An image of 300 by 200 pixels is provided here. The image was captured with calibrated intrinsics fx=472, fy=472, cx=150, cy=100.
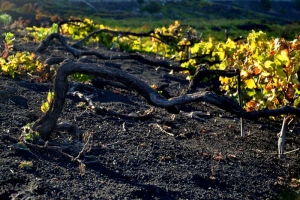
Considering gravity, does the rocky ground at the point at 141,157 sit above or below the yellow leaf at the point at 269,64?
below

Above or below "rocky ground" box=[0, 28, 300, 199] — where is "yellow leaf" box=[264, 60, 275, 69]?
above

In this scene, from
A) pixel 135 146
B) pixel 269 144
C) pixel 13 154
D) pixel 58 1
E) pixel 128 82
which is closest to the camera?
pixel 13 154

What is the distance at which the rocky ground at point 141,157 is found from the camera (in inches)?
126

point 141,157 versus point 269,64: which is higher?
point 269,64

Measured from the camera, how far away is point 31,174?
127 inches

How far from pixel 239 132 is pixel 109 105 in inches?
58.7

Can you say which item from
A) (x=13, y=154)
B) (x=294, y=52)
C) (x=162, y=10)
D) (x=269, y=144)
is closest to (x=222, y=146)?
(x=269, y=144)

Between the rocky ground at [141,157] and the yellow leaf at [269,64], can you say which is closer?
the rocky ground at [141,157]

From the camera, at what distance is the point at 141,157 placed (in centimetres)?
387

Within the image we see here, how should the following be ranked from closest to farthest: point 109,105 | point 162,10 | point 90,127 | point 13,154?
point 13,154, point 90,127, point 109,105, point 162,10

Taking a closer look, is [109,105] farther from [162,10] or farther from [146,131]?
[162,10]

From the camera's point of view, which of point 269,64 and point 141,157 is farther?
point 269,64

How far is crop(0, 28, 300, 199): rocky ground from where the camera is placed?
320cm

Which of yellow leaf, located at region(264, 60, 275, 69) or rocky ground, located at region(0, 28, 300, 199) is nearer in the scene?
rocky ground, located at region(0, 28, 300, 199)
